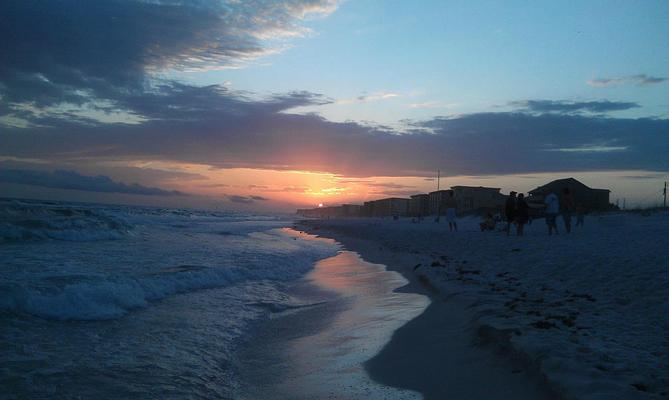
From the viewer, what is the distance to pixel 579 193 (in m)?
37.8

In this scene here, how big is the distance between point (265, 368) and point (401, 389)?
57.6 inches

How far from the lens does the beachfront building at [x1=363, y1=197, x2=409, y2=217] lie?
11404cm

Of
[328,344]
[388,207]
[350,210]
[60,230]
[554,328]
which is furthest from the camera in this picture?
[350,210]

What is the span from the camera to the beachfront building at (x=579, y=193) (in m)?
34.9

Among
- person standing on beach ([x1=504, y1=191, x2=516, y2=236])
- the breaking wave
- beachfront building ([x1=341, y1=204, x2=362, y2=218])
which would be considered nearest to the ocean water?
the breaking wave

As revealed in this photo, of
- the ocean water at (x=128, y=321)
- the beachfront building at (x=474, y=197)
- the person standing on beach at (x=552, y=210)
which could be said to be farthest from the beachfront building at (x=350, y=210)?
the ocean water at (x=128, y=321)

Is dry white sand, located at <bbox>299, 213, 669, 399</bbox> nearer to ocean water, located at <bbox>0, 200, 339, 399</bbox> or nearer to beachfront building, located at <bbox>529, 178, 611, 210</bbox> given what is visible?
ocean water, located at <bbox>0, 200, 339, 399</bbox>

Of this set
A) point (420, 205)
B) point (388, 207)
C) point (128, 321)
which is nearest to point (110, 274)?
point (128, 321)

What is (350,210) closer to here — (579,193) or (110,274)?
(579,193)

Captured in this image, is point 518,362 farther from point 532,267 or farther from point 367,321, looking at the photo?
point 532,267

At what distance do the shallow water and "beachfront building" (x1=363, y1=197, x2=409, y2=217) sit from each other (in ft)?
311

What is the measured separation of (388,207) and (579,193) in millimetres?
85760

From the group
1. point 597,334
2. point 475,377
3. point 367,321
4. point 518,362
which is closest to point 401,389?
point 475,377

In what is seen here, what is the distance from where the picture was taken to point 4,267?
9.62 meters
